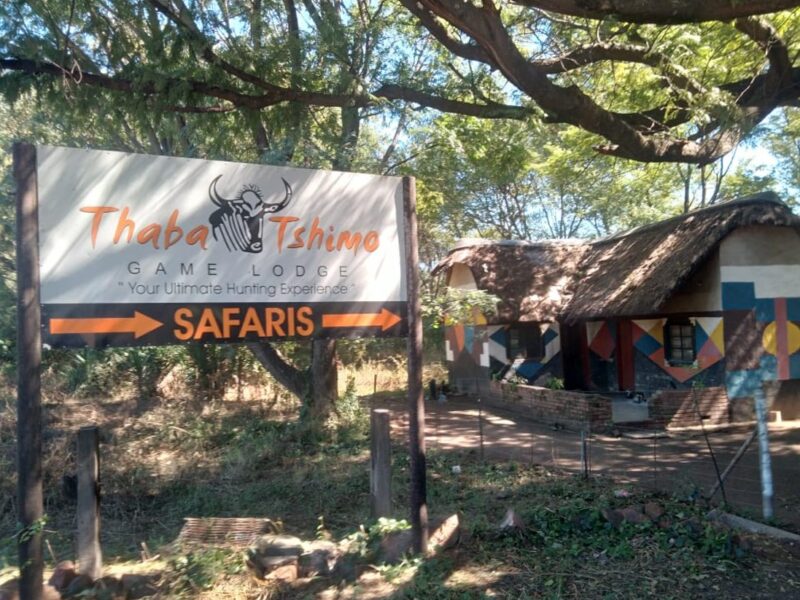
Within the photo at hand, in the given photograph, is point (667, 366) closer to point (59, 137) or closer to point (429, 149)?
point (429, 149)

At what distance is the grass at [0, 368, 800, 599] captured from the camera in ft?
16.1

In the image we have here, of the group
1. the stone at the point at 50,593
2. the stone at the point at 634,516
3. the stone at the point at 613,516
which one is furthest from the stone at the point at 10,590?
the stone at the point at 634,516

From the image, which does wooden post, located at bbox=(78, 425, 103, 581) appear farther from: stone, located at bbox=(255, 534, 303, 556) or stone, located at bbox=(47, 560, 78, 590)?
stone, located at bbox=(255, 534, 303, 556)

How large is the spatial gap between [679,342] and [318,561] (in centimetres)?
1202

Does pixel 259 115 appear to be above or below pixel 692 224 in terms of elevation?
above

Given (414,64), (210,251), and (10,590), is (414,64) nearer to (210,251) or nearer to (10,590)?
(210,251)

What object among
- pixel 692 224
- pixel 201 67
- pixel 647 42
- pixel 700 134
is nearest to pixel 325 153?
pixel 201 67

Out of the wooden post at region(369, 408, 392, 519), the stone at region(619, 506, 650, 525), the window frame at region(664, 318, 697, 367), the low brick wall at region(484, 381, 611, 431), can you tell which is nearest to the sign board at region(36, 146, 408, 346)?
the wooden post at region(369, 408, 392, 519)

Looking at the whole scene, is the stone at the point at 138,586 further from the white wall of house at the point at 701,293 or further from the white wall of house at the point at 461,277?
the white wall of house at the point at 461,277

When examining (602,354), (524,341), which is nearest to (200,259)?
(524,341)

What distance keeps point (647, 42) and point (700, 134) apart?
5.60 ft

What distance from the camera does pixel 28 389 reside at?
4449 millimetres

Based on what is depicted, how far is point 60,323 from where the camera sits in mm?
4605

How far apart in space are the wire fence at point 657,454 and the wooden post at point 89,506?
5.28 metres
